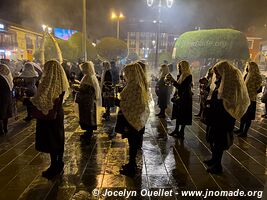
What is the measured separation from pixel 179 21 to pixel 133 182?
69236mm

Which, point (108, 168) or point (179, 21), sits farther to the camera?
point (179, 21)

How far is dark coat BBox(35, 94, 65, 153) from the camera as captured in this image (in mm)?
3875

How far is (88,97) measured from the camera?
216 inches

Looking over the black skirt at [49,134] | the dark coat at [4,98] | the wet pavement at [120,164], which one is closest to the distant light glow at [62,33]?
the dark coat at [4,98]

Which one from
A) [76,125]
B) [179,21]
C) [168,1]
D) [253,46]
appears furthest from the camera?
[179,21]

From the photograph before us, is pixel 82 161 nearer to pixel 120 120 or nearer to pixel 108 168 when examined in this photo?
pixel 108 168

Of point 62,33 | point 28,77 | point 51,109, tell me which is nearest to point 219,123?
point 51,109

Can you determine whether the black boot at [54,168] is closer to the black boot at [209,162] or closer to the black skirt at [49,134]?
the black skirt at [49,134]

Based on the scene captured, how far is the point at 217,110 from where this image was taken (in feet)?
13.3

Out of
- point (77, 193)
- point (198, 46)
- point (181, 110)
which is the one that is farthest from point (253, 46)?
point (77, 193)

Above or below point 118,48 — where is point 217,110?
below

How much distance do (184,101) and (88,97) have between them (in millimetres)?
2311

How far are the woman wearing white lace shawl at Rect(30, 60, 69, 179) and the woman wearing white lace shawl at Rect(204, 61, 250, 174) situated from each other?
259cm

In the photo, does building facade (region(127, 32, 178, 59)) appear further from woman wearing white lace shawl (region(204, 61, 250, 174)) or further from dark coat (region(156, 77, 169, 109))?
woman wearing white lace shawl (region(204, 61, 250, 174))
